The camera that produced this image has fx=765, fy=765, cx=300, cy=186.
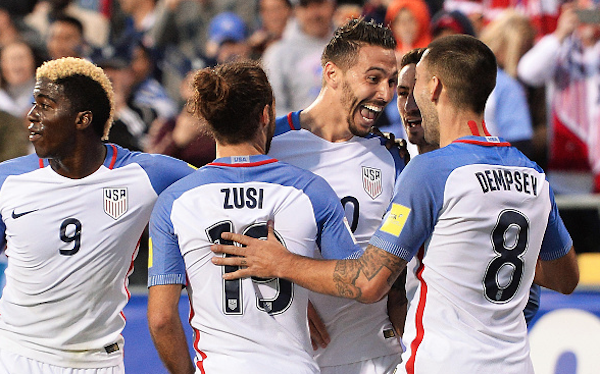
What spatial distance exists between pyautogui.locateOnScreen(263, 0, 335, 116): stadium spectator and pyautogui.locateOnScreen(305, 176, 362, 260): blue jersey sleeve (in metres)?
4.35

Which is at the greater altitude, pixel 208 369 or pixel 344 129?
pixel 344 129

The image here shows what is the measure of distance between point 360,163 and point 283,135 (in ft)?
1.39

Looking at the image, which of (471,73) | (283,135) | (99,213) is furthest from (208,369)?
(471,73)

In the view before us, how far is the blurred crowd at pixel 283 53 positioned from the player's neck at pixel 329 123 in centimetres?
225

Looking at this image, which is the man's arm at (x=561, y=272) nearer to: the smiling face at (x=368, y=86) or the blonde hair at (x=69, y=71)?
the smiling face at (x=368, y=86)

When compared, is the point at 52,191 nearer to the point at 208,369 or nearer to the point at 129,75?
the point at 208,369

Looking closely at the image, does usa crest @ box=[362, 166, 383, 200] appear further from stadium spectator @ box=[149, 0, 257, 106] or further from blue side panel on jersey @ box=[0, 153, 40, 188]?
stadium spectator @ box=[149, 0, 257, 106]

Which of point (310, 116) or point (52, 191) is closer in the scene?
Result: point (52, 191)

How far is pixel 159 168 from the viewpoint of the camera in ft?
12.1

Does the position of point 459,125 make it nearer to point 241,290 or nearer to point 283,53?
point 241,290

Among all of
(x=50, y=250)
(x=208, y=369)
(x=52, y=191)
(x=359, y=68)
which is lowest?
(x=208, y=369)

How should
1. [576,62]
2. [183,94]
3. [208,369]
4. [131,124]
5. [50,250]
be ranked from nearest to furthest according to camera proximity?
[208,369], [50,250], [576,62], [131,124], [183,94]

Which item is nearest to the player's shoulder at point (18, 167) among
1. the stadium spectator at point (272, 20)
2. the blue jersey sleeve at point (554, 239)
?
the blue jersey sleeve at point (554, 239)

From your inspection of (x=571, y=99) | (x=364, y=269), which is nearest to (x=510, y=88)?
(x=571, y=99)
